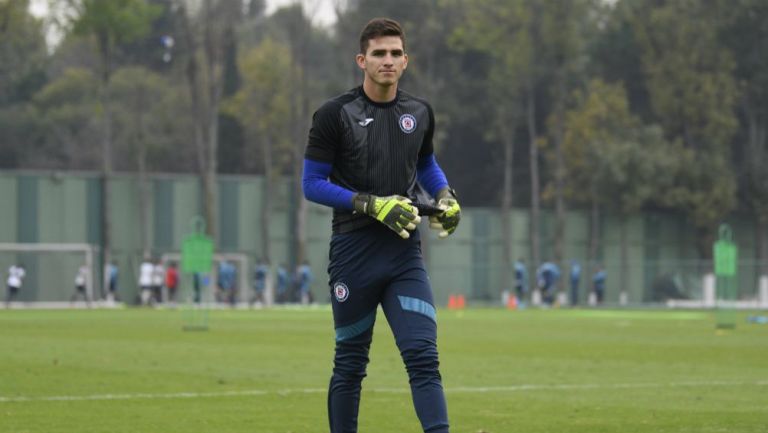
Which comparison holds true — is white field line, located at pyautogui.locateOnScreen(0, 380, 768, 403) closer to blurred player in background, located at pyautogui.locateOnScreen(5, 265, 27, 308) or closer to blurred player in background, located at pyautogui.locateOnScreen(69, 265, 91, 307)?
blurred player in background, located at pyautogui.locateOnScreen(5, 265, 27, 308)

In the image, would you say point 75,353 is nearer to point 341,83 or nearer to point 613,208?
point 613,208

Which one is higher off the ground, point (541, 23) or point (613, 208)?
point (541, 23)

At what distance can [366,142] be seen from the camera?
8.09 meters

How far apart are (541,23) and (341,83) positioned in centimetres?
1174

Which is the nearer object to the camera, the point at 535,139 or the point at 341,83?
the point at 535,139

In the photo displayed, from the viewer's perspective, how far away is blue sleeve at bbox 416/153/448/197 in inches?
336

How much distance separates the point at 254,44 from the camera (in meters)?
97.2

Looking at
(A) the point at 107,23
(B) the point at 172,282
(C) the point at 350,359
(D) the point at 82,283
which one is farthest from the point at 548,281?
(C) the point at 350,359

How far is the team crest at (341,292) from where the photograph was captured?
8.12 metres

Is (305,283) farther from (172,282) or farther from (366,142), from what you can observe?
(366,142)

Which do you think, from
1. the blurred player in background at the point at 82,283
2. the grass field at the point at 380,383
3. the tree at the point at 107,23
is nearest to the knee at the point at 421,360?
the grass field at the point at 380,383

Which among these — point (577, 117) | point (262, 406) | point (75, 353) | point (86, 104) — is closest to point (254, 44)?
point (86, 104)

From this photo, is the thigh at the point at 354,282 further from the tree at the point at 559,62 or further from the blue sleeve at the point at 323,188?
the tree at the point at 559,62

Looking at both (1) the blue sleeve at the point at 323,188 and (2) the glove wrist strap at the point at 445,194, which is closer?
(1) the blue sleeve at the point at 323,188
